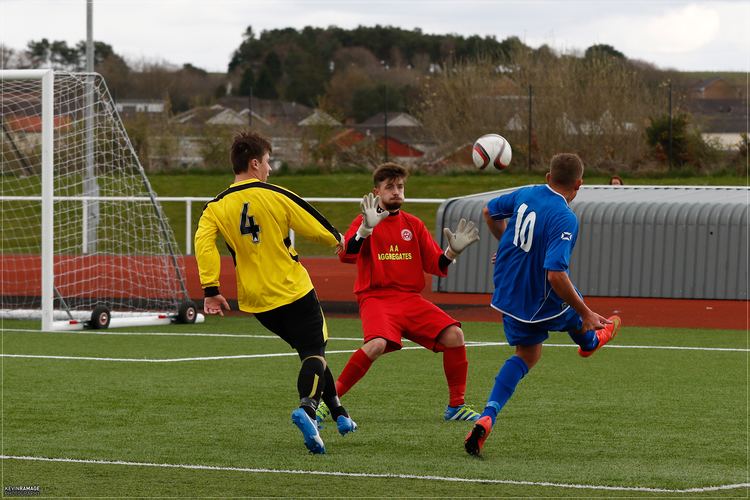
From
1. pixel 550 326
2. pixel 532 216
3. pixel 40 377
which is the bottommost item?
pixel 40 377

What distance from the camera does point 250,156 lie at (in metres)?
7.50

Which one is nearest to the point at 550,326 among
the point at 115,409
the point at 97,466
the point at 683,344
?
the point at 97,466

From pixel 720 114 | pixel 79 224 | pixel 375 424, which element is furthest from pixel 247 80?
pixel 375 424

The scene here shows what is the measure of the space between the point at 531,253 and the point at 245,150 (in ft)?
5.95

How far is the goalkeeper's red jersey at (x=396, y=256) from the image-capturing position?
27.5 feet

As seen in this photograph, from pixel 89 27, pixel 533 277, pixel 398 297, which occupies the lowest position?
pixel 398 297

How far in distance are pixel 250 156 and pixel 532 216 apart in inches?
67.8

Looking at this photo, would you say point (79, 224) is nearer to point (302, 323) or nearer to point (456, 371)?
point (456, 371)

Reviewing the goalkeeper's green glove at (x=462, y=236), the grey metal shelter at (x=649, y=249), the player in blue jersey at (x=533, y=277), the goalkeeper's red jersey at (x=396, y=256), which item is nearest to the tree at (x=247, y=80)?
the grey metal shelter at (x=649, y=249)

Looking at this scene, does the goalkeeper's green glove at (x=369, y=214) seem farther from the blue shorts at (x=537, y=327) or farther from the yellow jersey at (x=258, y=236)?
the blue shorts at (x=537, y=327)

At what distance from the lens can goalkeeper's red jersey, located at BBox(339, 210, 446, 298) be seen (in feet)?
27.5

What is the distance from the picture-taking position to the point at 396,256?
8.45 meters

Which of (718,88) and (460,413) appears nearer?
(460,413)

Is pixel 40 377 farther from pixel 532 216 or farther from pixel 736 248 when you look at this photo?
pixel 736 248
